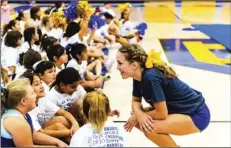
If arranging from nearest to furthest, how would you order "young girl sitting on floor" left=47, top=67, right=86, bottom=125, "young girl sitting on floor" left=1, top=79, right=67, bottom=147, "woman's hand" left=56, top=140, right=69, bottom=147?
1. "young girl sitting on floor" left=1, top=79, right=67, bottom=147
2. "woman's hand" left=56, top=140, right=69, bottom=147
3. "young girl sitting on floor" left=47, top=67, right=86, bottom=125

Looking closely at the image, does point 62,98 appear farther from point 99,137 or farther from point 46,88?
point 99,137

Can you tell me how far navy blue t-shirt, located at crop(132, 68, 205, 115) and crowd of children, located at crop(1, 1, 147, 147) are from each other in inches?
8.8

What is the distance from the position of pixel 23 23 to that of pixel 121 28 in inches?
57.4

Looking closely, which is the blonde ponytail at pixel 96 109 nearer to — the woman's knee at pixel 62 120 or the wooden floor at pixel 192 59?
the woman's knee at pixel 62 120

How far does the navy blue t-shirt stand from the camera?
7.28 ft

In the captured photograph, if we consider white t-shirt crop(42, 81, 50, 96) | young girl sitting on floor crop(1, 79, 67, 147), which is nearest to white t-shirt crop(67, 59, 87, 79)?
white t-shirt crop(42, 81, 50, 96)

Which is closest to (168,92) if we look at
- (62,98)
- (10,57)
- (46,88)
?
(62,98)

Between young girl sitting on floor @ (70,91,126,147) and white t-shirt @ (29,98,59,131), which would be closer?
young girl sitting on floor @ (70,91,126,147)

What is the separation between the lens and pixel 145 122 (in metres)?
2.34

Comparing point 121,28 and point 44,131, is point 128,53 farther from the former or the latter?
point 121,28

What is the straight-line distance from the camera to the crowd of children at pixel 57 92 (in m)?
1.90

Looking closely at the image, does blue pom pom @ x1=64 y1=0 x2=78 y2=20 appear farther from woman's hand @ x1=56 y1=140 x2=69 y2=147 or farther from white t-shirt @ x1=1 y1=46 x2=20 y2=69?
woman's hand @ x1=56 y1=140 x2=69 y2=147

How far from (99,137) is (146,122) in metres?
0.54

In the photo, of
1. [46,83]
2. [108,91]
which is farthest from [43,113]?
[108,91]
